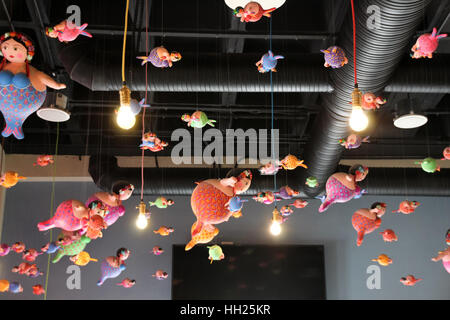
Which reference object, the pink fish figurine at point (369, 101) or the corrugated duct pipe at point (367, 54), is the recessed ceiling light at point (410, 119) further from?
the pink fish figurine at point (369, 101)

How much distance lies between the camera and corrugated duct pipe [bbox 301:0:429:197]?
3.84 metres

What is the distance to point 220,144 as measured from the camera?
775cm

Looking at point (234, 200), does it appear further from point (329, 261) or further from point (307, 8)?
point (329, 261)

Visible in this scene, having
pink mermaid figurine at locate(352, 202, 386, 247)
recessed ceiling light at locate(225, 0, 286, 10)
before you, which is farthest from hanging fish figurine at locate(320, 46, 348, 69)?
pink mermaid figurine at locate(352, 202, 386, 247)

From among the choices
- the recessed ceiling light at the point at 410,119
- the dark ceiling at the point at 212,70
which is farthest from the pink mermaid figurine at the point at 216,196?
the recessed ceiling light at the point at 410,119

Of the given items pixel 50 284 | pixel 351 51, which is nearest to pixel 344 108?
pixel 351 51

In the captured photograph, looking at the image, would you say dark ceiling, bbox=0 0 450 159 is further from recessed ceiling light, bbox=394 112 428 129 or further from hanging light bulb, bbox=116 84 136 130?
hanging light bulb, bbox=116 84 136 130

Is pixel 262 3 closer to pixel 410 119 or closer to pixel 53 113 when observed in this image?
pixel 410 119

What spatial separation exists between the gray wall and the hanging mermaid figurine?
18.1 feet

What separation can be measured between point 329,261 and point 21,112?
267 inches

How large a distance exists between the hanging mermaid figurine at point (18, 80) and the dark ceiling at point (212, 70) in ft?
5.35

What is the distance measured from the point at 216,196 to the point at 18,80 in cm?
186

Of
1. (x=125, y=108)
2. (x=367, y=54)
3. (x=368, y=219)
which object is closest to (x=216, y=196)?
(x=125, y=108)
